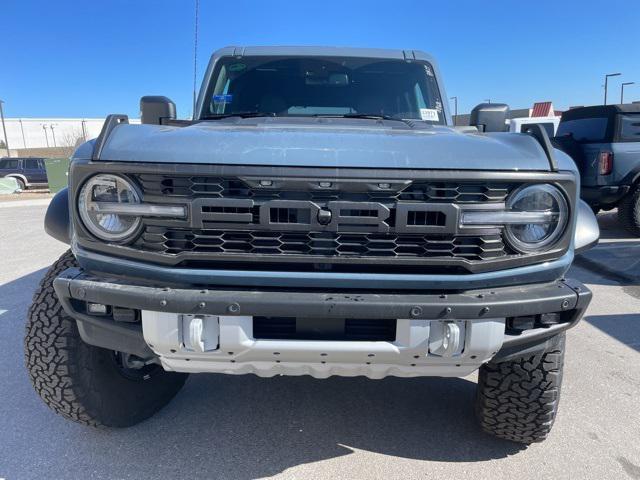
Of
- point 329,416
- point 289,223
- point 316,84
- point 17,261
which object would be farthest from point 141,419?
point 17,261

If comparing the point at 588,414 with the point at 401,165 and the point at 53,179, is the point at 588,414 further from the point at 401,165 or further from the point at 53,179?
the point at 53,179

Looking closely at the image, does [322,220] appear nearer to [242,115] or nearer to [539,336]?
[539,336]

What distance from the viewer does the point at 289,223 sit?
72.8 inches

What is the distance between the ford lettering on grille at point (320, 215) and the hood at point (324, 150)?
0.15 m

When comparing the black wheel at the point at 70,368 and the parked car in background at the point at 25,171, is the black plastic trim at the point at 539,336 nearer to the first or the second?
the black wheel at the point at 70,368

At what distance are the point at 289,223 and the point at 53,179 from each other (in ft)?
69.9

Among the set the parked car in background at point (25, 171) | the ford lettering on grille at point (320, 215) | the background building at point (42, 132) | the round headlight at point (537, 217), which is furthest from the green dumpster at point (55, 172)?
the background building at point (42, 132)

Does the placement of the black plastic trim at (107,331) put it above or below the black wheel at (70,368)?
above

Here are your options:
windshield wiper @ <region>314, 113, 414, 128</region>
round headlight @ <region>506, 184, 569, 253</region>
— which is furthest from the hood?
windshield wiper @ <region>314, 113, 414, 128</region>

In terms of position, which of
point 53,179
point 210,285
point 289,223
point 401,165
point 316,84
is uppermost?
point 316,84

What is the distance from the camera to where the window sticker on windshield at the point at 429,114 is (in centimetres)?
327

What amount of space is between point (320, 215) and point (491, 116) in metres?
1.84

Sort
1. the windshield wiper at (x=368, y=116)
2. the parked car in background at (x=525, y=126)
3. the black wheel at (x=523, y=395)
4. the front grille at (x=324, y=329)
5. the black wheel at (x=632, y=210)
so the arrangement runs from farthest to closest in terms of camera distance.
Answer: the black wheel at (x=632, y=210)
the windshield wiper at (x=368, y=116)
the parked car in background at (x=525, y=126)
the black wheel at (x=523, y=395)
the front grille at (x=324, y=329)

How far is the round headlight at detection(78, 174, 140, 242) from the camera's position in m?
1.94
